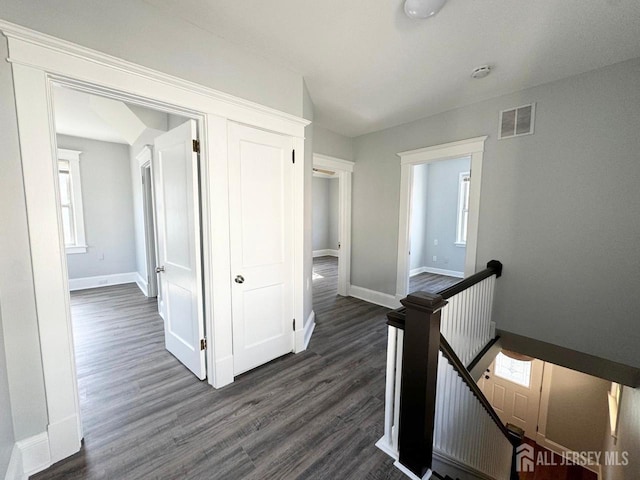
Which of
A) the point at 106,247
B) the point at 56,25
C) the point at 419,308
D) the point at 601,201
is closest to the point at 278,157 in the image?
the point at 56,25

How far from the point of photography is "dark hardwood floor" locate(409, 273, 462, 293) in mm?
5281

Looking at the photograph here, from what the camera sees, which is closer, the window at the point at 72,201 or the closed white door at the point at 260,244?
the closed white door at the point at 260,244

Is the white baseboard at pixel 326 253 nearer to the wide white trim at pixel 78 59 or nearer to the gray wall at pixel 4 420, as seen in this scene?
the wide white trim at pixel 78 59

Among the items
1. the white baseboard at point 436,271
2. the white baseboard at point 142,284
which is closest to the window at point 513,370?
the white baseboard at point 436,271

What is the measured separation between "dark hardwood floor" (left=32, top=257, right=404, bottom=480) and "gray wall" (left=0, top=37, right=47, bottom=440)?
43 centimetres

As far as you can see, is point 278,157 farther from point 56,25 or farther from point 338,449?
point 338,449

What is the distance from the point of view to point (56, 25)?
134cm

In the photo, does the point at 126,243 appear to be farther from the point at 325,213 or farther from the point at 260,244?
the point at 325,213

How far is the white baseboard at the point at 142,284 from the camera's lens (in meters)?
4.56

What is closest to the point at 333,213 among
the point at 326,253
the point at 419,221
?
the point at 326,253

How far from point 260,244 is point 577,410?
5676 millimetres

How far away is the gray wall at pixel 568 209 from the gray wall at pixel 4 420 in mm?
4042

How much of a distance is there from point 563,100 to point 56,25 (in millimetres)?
3980

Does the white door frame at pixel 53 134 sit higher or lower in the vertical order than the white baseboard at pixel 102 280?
higher
